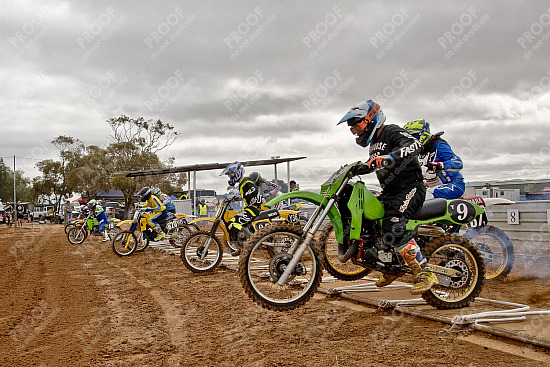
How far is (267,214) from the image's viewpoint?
9.11 meters

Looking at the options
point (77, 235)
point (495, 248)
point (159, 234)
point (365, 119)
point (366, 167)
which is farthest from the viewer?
point (77, 235)

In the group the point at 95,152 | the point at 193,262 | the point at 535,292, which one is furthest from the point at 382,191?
the point at 95,152

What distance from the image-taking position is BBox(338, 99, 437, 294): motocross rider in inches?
186

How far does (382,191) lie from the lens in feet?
16.7

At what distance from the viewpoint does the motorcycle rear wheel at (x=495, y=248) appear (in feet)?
21.8

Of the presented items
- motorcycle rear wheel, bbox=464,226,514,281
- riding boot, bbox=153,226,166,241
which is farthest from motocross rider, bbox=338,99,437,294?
riding boot, bbox=153,226,166,241

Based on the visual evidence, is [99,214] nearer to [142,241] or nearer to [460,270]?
[142,241]

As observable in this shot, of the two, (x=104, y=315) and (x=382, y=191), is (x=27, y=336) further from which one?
(x=382, y=191)

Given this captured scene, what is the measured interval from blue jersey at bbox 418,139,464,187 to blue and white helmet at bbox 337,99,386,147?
1794 mm

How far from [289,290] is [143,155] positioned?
4469 centimetres

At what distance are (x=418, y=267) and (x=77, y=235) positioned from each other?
1586 cm

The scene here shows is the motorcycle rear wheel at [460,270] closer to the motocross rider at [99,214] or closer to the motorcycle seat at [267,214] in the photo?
the motorcycle seat at [267,214]

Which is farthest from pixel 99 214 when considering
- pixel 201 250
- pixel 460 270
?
pixel 460 270

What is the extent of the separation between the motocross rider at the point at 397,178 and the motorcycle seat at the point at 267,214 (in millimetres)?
4099
